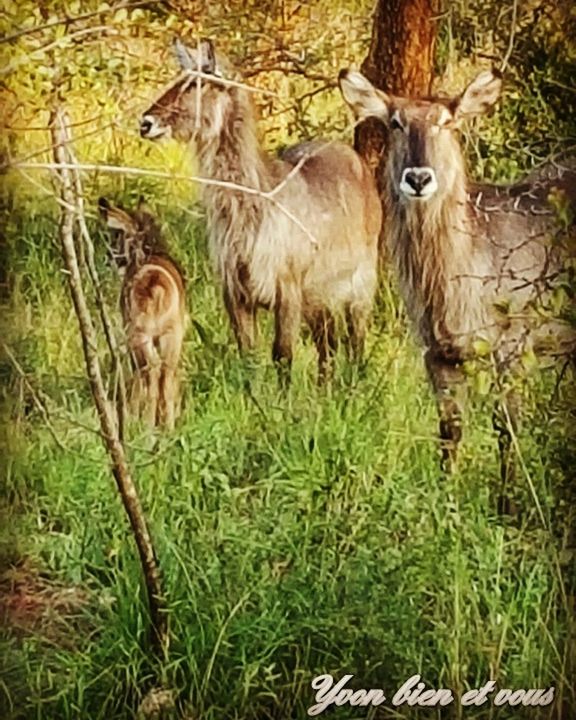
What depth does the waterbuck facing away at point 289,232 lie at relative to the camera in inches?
76.7

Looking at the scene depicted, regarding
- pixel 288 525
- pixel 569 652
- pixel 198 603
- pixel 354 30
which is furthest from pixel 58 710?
pixel 354 30

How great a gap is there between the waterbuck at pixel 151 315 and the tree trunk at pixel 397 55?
358 mm

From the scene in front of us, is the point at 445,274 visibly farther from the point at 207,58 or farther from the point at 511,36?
the point at 207,58

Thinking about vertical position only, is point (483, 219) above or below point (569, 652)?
above

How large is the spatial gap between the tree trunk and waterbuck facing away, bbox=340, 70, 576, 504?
81 mm

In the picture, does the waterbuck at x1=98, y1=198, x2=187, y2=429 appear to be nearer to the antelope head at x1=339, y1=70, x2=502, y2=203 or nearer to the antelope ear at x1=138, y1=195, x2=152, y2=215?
the antelope ear at x1=138, y1=195, x2=152, y2=215

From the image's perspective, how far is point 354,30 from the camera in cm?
195

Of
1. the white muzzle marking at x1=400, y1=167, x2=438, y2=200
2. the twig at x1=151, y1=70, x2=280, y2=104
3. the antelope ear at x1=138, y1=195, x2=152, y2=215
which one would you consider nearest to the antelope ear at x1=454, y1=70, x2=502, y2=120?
the white muzzle marking at x1=400, y1=167, x2=438, y2=200

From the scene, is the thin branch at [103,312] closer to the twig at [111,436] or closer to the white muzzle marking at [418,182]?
the twig at [111,436]

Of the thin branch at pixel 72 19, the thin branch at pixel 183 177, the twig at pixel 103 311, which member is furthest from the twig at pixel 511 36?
the twig at pixel 103 311

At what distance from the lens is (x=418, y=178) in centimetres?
197

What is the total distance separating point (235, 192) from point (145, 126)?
17cm

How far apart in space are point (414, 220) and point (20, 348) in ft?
2.12

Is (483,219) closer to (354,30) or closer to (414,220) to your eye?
(414,220)
